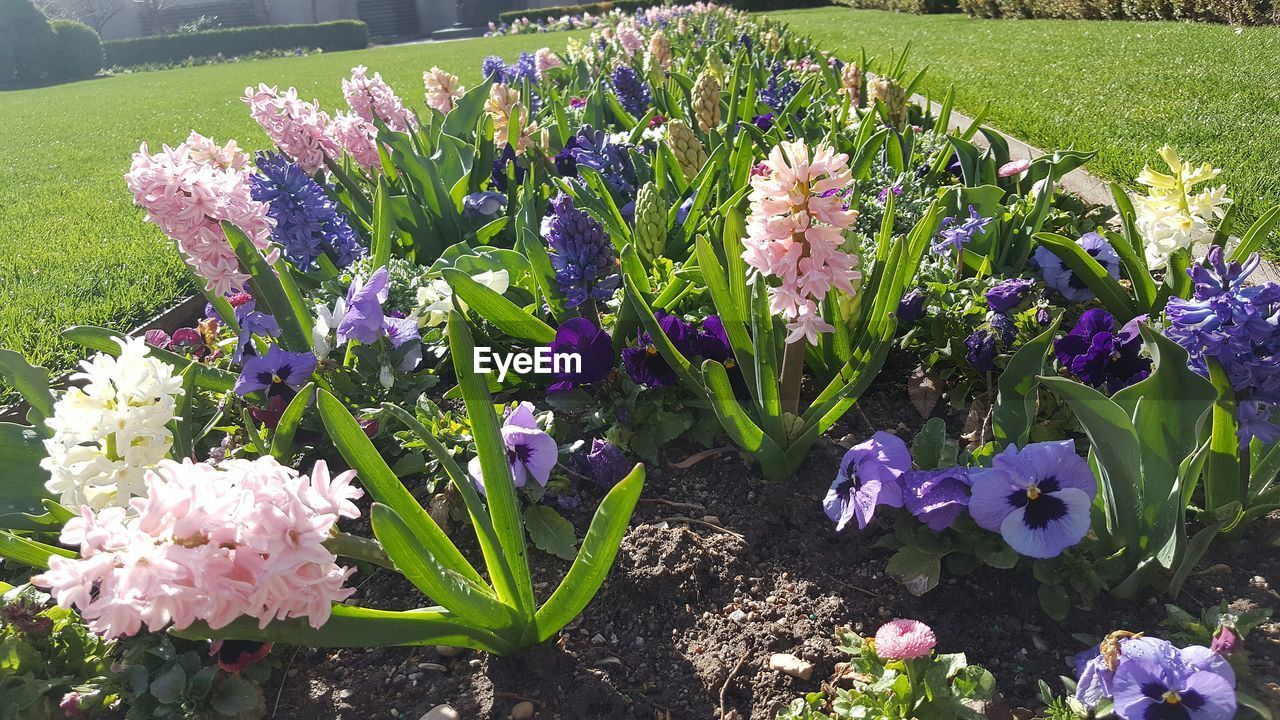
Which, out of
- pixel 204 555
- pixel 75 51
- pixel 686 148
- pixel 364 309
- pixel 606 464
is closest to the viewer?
pixel 204 555

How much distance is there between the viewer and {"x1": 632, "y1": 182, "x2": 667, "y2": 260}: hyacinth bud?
238 centimetres

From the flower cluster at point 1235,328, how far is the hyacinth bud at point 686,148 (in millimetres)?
1931

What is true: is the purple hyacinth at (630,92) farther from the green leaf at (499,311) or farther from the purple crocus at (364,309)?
the purple crocus at (364,309)

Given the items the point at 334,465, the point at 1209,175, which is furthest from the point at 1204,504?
the point at 334,465

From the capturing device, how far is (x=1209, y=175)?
195 centimetres

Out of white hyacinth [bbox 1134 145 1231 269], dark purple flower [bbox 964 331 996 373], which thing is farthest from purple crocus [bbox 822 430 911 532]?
white hyacinth [bbox 1134 145 1231 269]

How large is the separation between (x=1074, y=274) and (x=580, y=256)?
4.44 ft

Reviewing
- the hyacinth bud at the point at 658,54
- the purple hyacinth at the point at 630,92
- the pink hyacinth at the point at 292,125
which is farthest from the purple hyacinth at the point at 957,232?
the hyacinth bud at the point at 658,54

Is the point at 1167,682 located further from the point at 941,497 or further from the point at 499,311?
the point at 499,311

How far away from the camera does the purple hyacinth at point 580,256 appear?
208 cm

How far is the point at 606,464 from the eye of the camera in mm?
1876

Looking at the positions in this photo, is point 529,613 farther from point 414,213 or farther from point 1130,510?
point 414,213

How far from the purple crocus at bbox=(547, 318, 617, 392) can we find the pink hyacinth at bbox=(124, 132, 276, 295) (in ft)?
2.41

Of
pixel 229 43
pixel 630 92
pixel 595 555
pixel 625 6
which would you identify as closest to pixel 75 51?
pixel 229 43
